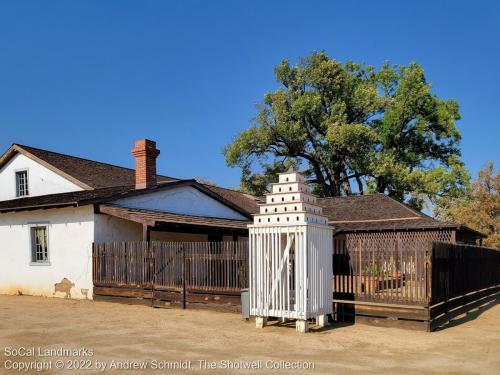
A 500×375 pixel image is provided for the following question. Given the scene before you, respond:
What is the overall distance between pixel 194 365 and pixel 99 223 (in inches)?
404

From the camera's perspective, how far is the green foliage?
42.7m

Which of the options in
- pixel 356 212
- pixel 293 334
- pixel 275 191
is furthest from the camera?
pixel 356 212

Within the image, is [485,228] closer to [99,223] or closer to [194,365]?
[99,223]

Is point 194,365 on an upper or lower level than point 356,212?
lower

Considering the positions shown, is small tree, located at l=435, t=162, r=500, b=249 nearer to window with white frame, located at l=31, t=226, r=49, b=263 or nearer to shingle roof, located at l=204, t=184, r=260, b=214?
shingle roof, located at l=204, t=184, r=260, b=214

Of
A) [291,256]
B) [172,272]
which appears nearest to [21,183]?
[172,272]

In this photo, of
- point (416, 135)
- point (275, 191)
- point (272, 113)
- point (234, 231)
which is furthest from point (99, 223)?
point (416, 135)

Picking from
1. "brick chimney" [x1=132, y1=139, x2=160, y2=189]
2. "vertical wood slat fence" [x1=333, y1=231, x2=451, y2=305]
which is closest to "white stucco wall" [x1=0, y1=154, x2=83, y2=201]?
"brick chimney" [x1=132, y1=139, x2=160, y2=189]

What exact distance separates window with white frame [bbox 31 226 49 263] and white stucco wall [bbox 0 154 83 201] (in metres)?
4.00

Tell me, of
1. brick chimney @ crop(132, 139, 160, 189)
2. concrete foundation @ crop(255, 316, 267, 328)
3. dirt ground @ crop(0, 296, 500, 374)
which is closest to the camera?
dirt ground @ crop(0, 296, 500, 374)

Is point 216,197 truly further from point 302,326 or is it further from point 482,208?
point 482,208

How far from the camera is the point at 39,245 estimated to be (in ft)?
61.2

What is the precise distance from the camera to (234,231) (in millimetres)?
20109

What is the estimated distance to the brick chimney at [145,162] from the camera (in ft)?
65.0
